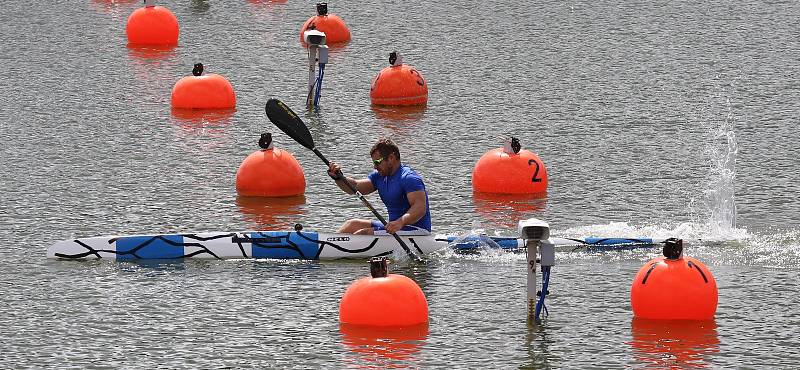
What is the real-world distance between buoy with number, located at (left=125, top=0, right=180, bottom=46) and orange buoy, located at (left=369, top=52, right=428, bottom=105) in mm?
6486

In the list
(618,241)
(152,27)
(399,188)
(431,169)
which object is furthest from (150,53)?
(618,241)

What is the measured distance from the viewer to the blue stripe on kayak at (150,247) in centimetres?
1878

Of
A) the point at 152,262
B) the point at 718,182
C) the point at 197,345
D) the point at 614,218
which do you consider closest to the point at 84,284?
the point at 152,262

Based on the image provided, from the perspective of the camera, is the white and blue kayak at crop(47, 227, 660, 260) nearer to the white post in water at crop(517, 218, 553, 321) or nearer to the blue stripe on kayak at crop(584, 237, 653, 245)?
the blue stripe on kayak at crop(584, 237, 653, 245)

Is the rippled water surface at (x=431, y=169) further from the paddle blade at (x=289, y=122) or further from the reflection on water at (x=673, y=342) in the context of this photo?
→ the paddle blade at (x=289, y=122)

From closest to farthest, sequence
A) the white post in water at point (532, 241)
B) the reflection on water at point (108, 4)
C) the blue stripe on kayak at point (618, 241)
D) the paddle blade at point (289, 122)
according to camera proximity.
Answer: the white post in water at point (532, 241) → the blue stripe on kayak at point (618, 241) → the paddle blade at point (289, 122) → the reflection on water at point (108, 4)

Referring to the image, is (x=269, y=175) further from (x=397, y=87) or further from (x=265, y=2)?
(x=265, y=2)

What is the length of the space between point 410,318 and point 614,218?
17.2ft

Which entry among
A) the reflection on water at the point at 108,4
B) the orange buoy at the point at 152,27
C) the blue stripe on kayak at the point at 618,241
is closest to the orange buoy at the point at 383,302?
the blue stripe on kayak at the point at 618,241

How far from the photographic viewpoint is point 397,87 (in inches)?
1106

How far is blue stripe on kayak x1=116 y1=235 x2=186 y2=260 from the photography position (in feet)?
61.6

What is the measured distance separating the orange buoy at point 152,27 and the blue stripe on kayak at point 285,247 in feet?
49.1

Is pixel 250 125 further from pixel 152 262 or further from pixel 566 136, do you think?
pixel 152 262

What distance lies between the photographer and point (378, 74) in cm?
2847
